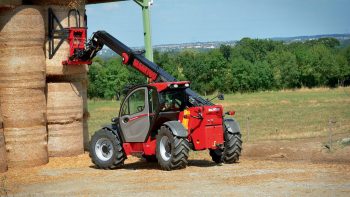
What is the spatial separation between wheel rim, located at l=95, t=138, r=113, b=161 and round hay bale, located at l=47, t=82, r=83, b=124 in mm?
1692

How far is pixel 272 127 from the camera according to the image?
3064 centimetres

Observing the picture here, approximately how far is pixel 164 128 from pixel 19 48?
14.2ft

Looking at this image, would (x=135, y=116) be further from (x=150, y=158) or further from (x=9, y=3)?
(x=9, y=3)

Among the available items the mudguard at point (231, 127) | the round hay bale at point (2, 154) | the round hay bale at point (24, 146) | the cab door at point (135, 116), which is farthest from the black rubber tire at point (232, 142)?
the round hay bale at point (2, 154)

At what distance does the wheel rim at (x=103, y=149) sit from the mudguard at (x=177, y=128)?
79.2 inches

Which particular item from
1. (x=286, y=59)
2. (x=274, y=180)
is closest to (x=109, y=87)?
(x=286, y=59)

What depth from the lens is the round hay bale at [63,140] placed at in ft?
60.7

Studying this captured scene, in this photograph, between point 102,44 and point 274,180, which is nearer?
point 274,180

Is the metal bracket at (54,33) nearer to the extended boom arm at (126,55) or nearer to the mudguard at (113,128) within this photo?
the extended boom arm at (126,55)

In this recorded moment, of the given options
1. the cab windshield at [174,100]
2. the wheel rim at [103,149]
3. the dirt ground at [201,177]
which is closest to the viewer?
the dirt ground at [201,177]

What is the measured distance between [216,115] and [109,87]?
2885 inches

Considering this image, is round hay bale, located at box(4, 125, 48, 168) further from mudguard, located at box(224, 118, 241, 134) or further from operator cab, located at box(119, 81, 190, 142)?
mudguard, located at box(224, 118, 241, 134)

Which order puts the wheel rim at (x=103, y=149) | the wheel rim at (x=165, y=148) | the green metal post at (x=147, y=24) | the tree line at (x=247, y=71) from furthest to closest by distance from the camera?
the tree line at (x=247, y=71)
the green metal post at (x=147, y=24)
the wheel rim at (x=103, y=149)
the wheel rim at (x=165, y=148)

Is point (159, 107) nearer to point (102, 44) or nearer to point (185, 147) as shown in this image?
point (185, 147)
